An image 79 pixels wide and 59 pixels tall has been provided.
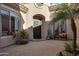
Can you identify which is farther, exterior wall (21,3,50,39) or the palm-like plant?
exterior wall (21,3,50,39)

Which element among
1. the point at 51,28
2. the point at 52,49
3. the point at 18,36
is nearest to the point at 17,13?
the point at 18,36

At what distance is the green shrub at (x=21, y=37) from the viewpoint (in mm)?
4809

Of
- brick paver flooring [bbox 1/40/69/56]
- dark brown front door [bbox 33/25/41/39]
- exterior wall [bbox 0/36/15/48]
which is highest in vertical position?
dark brown front door [bbox 33/25/41/39]

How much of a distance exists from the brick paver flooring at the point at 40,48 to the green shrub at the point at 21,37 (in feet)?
0.34

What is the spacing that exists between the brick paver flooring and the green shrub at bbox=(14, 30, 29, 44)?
103 millimetres

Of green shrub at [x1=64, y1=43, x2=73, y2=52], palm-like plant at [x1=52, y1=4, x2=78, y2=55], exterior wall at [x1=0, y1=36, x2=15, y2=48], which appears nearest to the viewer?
palm-like plant at [x1=52, y1=4, x2=78, y2=55]

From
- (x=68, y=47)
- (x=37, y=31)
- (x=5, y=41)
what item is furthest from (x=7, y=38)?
(x=68, y=47)

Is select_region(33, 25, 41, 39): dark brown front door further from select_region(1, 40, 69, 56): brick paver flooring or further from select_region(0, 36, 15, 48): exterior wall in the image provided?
select_region(0, 36, 15, 48): exterior wall

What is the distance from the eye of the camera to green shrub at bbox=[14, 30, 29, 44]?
15.8ft

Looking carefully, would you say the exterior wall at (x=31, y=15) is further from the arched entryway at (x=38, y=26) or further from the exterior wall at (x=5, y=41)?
the exterior wall at (x=5, y=41)

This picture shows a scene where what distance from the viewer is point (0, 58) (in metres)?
4.61

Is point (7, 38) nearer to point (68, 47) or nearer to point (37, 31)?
point (37, 31)

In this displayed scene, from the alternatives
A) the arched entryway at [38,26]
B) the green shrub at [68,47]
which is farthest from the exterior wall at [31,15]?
the green shrub at [68,47]

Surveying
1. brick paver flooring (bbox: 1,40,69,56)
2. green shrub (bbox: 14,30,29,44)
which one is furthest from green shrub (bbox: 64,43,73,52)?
green shrub (bbox: 14,30,29,44)
